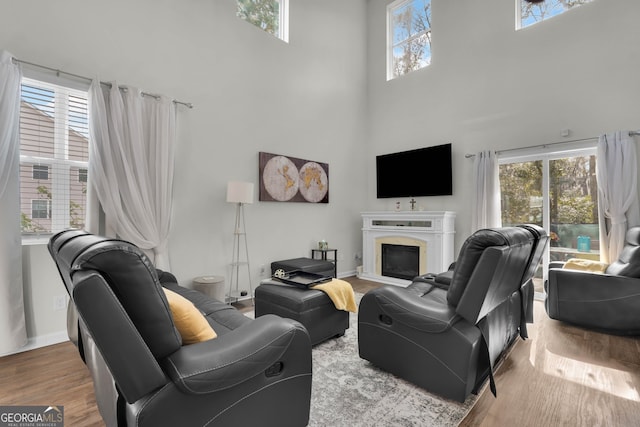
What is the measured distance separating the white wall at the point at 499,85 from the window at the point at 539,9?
0.12 meters

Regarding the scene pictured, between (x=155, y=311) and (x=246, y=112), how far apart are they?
143 inches

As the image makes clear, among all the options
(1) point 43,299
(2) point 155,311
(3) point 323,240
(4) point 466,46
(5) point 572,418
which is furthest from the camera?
(3) point 323,240

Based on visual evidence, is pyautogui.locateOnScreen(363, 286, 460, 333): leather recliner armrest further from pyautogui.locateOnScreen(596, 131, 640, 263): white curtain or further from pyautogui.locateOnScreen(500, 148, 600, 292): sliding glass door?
pyautogui.locateOnScreen(500, 148, 600, 292): sliding glass door

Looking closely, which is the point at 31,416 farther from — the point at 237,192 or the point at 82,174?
the point at 237,192

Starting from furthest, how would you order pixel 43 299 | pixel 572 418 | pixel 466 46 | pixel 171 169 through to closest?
1. pixel 466 46
2. pixel 171 169
3. pixel 43 299
4. pixel 572 418

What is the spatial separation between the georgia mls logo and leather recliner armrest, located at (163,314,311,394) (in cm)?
121

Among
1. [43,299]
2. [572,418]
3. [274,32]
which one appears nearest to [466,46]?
[274,32]

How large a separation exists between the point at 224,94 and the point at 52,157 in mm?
1989

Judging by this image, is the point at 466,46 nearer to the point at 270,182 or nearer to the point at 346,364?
the point at 270,182

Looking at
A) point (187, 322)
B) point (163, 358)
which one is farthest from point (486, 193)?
point (163, 358)

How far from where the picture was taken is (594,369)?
Result: 2227mm

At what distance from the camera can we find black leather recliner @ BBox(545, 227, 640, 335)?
8.99 feet

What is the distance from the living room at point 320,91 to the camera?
304cm

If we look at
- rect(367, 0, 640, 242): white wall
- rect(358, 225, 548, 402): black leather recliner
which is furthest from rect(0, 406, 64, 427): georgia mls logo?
rect(367, 0, 640, 242): white wall
